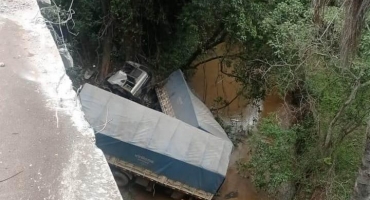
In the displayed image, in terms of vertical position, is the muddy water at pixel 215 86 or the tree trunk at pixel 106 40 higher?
the tree trunk at pixel 106 40

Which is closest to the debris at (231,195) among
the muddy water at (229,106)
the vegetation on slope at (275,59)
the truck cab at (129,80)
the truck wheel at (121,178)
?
the muddy water at (229,106)

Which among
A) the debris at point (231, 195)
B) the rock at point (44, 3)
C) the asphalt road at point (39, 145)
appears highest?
the asphalt road at point (39, 145)

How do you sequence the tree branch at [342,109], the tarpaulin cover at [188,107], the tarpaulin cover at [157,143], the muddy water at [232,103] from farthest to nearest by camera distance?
the muddy water at [232,103], the tarpaulin cover at [188,107], the tarpaulin cover at [157,143], the tree branch at [342,109]

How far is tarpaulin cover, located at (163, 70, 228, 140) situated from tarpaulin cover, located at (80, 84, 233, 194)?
845 millimetres

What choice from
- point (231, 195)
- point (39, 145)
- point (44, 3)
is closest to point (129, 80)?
point (231, 195)

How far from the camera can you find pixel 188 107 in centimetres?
1315

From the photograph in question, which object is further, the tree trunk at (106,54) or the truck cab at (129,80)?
the tree trunk at (106,54)

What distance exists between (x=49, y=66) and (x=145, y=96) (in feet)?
34.6

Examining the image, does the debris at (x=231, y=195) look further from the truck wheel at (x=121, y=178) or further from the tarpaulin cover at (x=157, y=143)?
the truck wheel at (x=121, y=178)

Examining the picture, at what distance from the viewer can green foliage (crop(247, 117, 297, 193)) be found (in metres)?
10.5

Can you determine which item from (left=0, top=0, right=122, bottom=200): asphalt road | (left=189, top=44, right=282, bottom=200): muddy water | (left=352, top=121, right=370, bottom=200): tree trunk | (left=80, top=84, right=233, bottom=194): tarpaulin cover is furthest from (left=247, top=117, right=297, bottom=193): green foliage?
(left=0, top=0, right=122, bottom=200): asphalt road

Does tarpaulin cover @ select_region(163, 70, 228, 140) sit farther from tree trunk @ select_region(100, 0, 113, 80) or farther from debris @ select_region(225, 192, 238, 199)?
tree trunk @ select_region(100, 0, 113, 80)

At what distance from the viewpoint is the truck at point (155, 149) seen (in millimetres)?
11211

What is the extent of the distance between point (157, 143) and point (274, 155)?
263 centimetres
